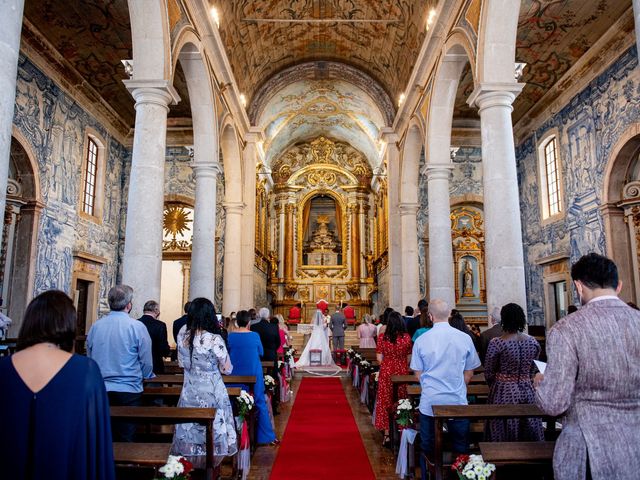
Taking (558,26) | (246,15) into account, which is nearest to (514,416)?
(558,26)

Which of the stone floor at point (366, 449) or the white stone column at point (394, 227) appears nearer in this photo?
the stone floor at point (366, 449)

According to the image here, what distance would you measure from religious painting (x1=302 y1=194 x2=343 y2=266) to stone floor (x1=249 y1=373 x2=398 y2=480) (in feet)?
58.5

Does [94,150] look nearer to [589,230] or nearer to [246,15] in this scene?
[246,15]

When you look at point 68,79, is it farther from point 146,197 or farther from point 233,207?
point 146,197

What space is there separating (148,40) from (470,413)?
7.66 metres

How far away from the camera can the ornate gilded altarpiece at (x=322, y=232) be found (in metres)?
26.0

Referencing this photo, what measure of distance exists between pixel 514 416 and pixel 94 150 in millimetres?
14959

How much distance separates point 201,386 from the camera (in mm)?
4441

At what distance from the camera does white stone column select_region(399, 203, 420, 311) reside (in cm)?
1554

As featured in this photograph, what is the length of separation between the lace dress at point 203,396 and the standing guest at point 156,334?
174cm

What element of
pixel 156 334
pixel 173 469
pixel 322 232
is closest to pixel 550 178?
pixel 156 334

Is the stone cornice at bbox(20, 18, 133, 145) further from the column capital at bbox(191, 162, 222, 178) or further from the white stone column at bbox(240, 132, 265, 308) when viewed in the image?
the column capital at bbox(191, 162, 222, 178)

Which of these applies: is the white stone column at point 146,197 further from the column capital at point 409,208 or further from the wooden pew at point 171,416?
the column capital at point 409,208

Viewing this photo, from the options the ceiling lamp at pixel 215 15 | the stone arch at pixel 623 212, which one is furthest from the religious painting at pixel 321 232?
the stone arch at pixel 623 212
